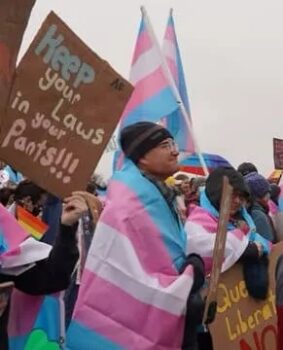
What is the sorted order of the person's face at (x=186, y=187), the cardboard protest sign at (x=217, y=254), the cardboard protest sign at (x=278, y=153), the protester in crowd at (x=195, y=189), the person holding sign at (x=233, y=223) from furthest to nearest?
1. the cardboard protest sign at (x=278, y=153)
2. the person's face at (x=186, y=187)
3. the protester in crowd at (x=195, y=189)
4. the person holding sign at (x=233, y=223)
5. the cardboard protest sign at (x=217, y=254)

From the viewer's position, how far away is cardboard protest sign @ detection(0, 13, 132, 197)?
2.88 meters

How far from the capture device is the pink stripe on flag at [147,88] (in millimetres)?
7570

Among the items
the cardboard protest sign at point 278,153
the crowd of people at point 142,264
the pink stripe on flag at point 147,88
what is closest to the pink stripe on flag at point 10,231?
the crowd of people at point 142,264

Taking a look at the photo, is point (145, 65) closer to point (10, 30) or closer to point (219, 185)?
point (219, 185)

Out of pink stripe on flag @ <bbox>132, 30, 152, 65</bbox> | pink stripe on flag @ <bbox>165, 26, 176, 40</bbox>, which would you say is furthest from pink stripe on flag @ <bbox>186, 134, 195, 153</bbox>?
pink stripe on flag @ <bbox>165, 26, 176, 40</bbox>

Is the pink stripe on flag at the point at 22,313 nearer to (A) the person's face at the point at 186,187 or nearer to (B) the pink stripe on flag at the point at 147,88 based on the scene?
(A) the person's face at the point at 186,187

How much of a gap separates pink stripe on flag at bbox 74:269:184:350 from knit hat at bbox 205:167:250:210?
3.46 ft

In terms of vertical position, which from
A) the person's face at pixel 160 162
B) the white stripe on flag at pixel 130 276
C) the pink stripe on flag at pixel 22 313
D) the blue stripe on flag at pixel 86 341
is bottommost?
the blue stripe on flag at pixel 86 341

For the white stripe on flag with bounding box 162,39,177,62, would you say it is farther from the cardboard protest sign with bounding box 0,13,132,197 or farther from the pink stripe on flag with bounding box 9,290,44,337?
the pink stripe on flag with bounding box 9,290,44,337

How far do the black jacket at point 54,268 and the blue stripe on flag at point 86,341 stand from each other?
1.68 ft

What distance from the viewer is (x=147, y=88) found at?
7.73 metres

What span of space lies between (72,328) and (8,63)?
51.9 inches

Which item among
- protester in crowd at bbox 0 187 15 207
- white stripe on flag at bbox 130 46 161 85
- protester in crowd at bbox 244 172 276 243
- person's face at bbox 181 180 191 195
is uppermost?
white stripe on flag at bbox 130 46 161 85

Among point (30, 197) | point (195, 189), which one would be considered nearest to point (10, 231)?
point (30, 197)
